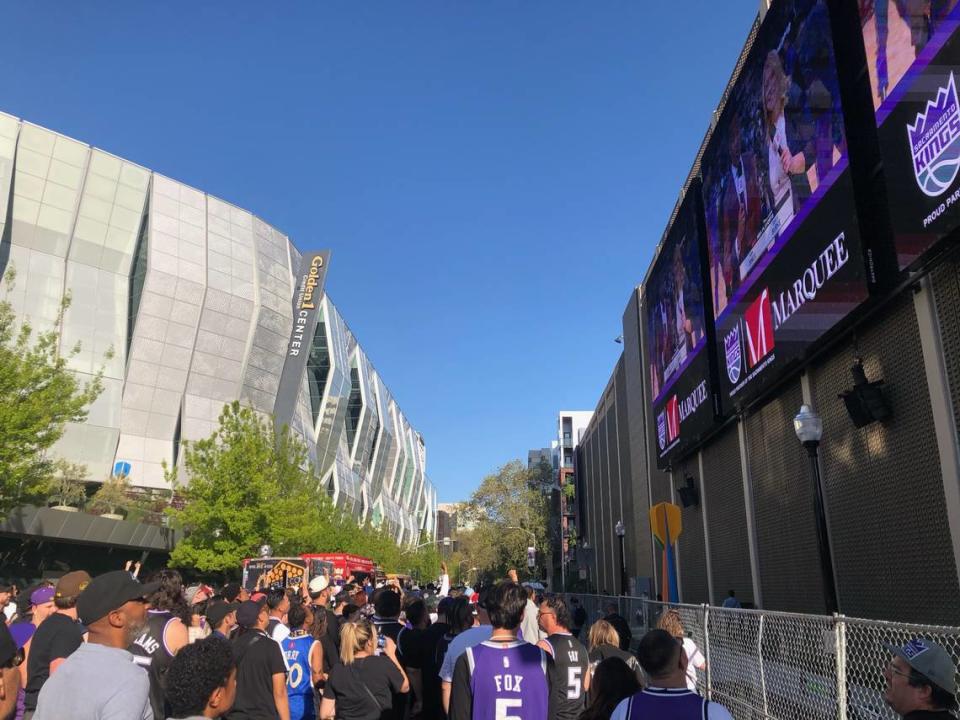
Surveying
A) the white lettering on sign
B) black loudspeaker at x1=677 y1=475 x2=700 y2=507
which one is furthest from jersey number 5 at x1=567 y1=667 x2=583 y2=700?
black loudspeaker at x1=677 y1=475 x2=700 y2=507

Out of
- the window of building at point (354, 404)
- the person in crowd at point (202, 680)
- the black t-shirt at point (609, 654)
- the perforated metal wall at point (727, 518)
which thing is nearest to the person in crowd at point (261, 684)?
the black t-shirt at point (609, 654)

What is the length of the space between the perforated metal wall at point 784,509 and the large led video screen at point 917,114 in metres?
5.78

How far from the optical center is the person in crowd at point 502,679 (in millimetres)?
4016

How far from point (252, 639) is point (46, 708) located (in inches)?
108

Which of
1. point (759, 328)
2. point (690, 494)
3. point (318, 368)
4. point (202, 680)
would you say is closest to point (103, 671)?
point (202, 680)

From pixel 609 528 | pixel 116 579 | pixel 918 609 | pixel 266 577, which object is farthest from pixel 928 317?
pixel 609 528

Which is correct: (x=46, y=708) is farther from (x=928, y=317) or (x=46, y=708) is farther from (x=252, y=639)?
(x=928, y=317)

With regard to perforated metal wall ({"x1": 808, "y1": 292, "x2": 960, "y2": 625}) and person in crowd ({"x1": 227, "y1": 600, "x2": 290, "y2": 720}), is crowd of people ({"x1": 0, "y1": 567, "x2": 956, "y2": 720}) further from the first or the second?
perforated metal wall ({"x1": 808, "y1": 292, "x2": 960, "y2": 625})

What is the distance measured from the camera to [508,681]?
13.3 feet

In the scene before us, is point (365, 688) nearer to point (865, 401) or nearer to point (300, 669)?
point (300, 669)

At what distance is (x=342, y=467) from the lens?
6738cm

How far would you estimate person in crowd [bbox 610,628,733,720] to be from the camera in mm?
3432

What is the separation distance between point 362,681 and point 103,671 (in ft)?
9.06

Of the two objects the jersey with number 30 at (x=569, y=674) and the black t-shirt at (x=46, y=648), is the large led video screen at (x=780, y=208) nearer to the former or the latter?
the jersey with number 30 at (x=569, y=674)
